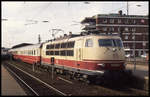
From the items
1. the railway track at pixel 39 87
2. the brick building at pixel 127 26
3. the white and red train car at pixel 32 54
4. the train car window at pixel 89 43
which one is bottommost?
the railway track at pixel 39 87

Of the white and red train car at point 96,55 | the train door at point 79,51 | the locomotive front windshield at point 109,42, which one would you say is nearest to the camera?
the white and red train car at point 96,55

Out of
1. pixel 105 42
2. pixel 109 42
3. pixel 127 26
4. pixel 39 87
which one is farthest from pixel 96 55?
pixel 127 26

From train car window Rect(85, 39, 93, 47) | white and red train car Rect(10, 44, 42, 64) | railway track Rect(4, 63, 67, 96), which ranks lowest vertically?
railway track Rect(4, 63, 67, 96)

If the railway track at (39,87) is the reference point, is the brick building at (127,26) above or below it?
above

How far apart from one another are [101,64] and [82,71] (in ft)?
6.54

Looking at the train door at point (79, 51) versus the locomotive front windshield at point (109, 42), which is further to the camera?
the train door at point (79, 51)

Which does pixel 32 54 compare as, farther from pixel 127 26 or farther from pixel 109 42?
pixel 127 26

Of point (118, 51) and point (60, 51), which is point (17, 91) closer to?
point (118, 51)

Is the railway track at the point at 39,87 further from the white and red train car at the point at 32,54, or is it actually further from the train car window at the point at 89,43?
the white and red train car at the point at 32,54

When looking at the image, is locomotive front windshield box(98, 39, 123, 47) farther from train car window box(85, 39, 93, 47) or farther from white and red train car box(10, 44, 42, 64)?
white and red train car box(10, 44, 42, 64)

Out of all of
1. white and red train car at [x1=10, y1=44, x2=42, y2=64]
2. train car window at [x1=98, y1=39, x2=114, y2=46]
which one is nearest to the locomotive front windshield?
train car window at [x1=98, y1=39, x2=114, y2=46]

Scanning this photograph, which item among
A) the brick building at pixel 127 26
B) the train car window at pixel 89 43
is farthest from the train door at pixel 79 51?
the brick building at pixel 127 26

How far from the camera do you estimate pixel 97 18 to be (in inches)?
3570

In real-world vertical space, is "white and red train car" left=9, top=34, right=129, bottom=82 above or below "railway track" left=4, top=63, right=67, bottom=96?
above
